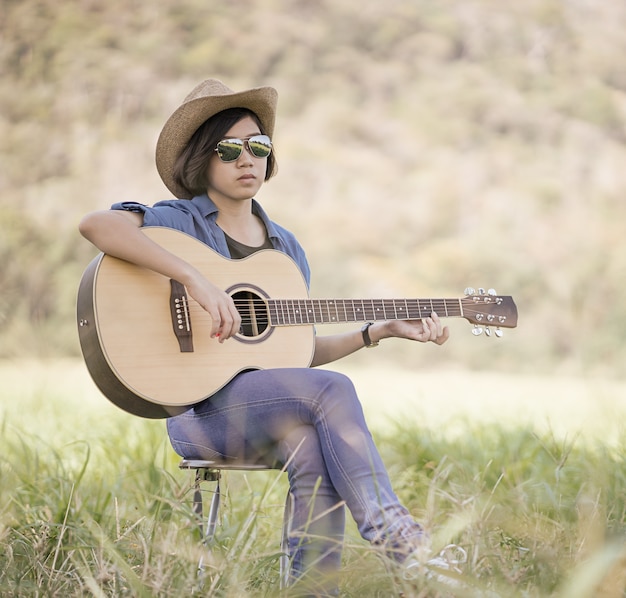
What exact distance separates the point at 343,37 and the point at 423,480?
19208mm

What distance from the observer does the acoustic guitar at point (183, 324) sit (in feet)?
8.20

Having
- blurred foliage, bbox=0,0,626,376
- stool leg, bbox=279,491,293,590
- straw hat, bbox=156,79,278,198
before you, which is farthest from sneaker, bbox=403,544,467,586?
blurred foliage, bbox=0,0,626,376

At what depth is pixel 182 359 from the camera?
2578 millimetres

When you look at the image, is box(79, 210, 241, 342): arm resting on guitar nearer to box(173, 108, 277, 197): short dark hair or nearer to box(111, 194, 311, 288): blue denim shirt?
box(111, 194, 311, 288): blue denim shirt

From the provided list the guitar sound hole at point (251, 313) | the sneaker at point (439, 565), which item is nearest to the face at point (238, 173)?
the guitar sound hole at point (251, 313)

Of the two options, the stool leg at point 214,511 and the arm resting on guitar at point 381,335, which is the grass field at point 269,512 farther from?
the arm resting on guitar at point 381,335

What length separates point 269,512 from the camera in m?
3.57

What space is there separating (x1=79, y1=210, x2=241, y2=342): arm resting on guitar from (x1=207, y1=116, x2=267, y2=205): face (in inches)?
17.2

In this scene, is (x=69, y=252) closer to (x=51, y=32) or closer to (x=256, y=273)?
(x=51, y=32)

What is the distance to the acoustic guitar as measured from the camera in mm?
2498

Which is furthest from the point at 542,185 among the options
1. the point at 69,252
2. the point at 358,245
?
the point at 69,252

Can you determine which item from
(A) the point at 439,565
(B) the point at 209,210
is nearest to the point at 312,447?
(A) the point at 439,565

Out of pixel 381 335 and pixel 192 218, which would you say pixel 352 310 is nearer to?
pixel 381 335

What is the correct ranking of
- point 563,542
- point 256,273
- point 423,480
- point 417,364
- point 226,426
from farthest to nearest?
point 417,364 < point 423,480 < point 256,273 < point 226,426 < point 563,542
